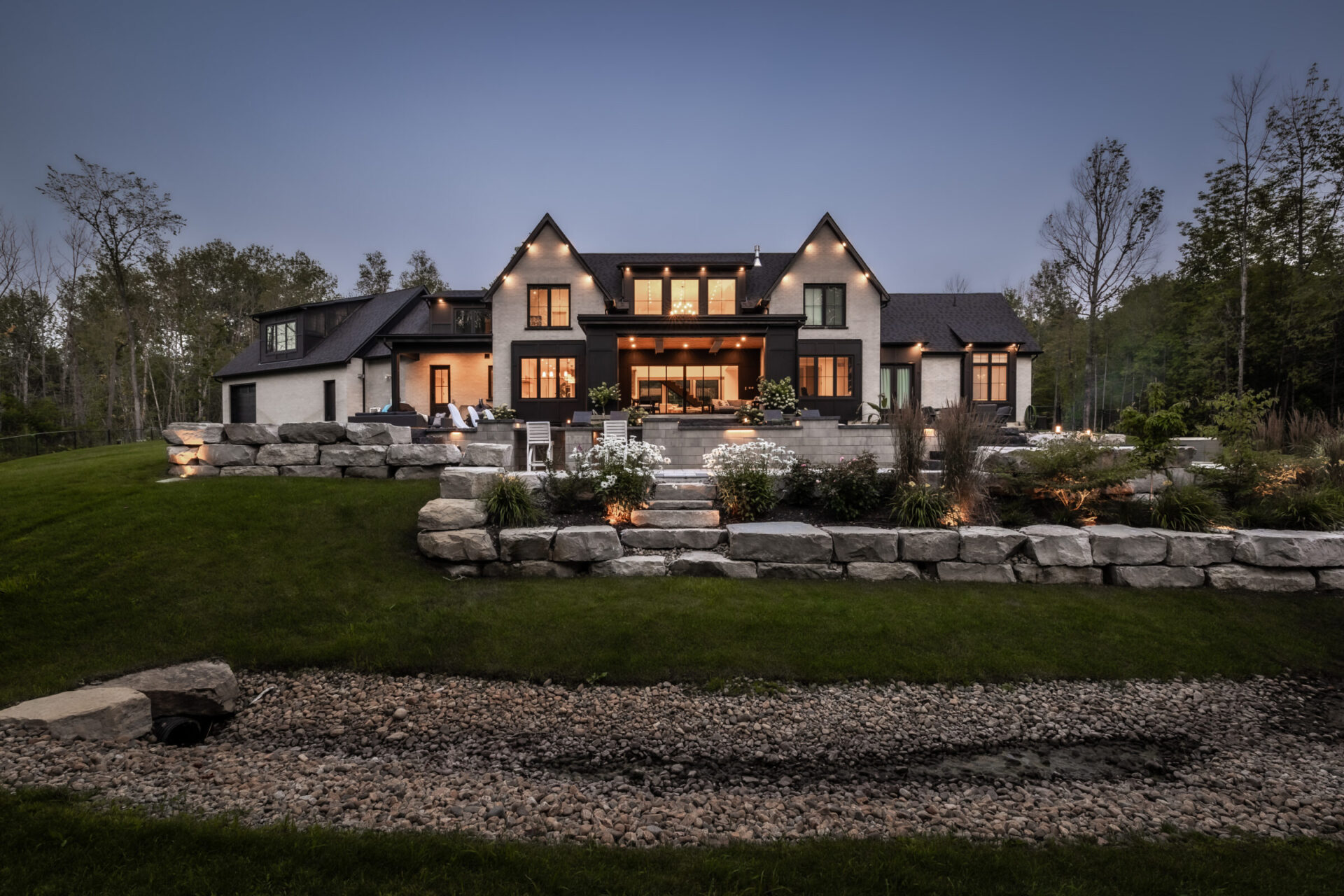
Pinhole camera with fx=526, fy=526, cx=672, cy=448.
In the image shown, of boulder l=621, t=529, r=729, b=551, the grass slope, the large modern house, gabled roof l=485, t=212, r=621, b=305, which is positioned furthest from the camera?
the large modern house

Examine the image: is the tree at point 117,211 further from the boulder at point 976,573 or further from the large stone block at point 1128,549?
the large stone block at point 1128,549

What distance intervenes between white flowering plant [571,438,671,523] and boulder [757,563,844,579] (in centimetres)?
207

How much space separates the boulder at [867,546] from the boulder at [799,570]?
0.19 metres

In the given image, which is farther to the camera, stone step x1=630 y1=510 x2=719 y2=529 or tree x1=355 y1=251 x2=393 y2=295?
tree x1=355 y1=251 x2=393 y2=295

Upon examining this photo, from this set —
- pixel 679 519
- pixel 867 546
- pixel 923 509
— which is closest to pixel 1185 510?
pixel 923 509

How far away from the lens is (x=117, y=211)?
21.2 m

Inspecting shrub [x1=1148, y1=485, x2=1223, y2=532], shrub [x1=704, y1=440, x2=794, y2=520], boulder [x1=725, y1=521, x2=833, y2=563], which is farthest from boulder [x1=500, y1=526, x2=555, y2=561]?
shrub [x1=1148, y1=485, x2=1223, y2=532]

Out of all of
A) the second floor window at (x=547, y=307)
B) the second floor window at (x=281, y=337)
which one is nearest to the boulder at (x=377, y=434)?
the second floor window at (x=547, y=307)

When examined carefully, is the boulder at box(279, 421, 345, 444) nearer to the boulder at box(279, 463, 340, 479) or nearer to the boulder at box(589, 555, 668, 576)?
the boulder at box(279, 463, 340, 479)

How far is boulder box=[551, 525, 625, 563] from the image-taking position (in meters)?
6.62

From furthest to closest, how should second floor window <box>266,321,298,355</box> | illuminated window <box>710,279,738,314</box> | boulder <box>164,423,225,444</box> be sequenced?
second floor window <box>266,321,298,355</box>, illuminated window <box>710,279,738,314</box>, boulder <box>164,423,225,444</box>

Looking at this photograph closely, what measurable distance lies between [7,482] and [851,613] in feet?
40.7

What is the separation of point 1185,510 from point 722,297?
1442 centimetres

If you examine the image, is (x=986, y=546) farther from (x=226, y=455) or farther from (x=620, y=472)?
(x=226, y=455)
